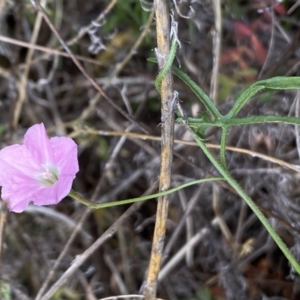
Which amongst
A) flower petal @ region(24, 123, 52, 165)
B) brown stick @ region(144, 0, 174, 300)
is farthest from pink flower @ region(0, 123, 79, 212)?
brown stick @ region(144, 0, 174, 300)

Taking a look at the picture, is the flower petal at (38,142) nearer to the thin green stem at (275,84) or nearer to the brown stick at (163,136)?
the brown stick at (163,136)

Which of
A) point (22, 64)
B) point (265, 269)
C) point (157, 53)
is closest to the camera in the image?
point (157, 53)

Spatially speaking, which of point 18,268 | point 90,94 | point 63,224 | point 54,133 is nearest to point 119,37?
point 90,94

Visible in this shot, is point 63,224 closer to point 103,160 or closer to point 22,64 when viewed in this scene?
point 103,160

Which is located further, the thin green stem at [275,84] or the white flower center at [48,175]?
the white flower center at [48,175]

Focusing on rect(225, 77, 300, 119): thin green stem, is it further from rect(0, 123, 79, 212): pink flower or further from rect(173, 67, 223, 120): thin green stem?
rect(0, 123, 79, 212): pink flower

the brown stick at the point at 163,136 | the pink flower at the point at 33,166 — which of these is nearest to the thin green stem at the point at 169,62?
the brown stick at the point at 163,136

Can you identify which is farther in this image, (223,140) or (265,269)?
(265,269)
